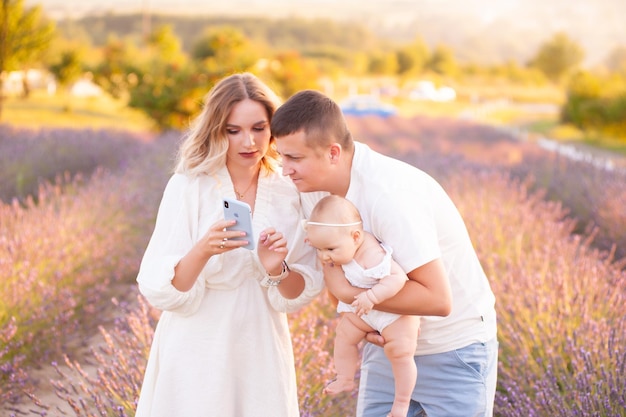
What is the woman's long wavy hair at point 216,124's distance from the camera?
2.57m

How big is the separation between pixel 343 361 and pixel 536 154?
9.24 metres

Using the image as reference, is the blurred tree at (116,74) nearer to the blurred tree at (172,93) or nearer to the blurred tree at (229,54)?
the blurred tree at (172,93)

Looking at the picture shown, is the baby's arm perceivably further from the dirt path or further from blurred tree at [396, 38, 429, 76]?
blurred tree at [396, 38, 429, 76]

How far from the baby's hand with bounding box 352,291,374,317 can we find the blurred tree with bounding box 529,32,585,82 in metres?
102

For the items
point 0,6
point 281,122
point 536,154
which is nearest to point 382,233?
point 281,122

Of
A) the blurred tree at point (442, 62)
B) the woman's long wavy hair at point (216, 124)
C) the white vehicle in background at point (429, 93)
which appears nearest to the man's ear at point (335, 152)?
the woman's long wavy hair at point (216, 124)

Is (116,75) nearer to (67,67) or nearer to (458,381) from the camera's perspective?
(67,67)

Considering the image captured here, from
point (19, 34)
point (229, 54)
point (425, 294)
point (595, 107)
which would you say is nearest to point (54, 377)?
point (425, 294)

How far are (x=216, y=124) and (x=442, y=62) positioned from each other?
335 feet

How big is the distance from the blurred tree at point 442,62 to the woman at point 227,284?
98.3 meters

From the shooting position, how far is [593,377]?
293cm

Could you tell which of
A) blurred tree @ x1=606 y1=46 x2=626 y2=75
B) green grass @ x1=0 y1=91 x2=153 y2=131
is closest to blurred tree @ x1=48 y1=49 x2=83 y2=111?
green grass @ x1=0 y1=91 x2=153 y2=131

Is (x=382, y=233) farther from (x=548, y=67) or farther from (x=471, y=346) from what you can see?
(x=548, y=67)

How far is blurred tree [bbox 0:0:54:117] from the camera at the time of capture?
13836mm
